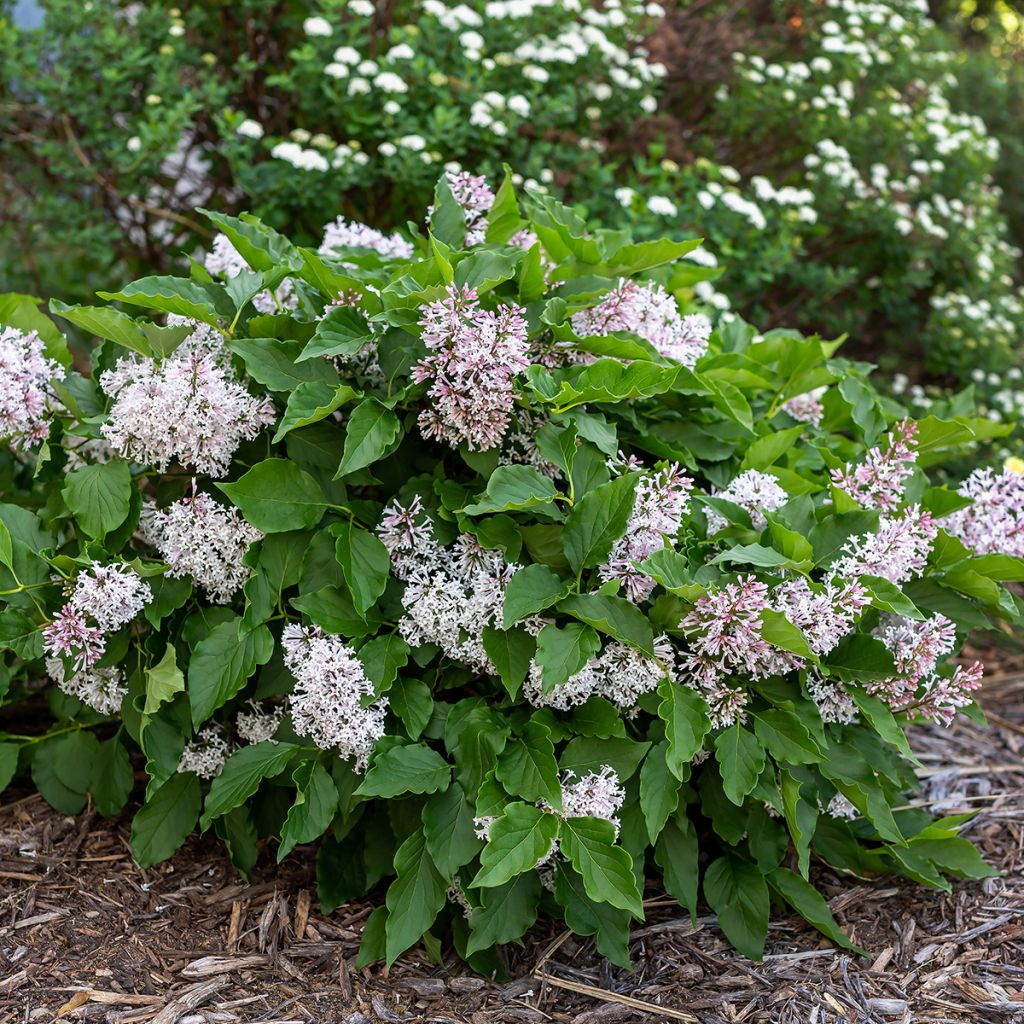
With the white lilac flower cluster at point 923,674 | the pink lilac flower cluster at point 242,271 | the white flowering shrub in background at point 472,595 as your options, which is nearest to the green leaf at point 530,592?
the white flowering shrub in background at point 472,595

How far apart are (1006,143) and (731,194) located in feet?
12.5

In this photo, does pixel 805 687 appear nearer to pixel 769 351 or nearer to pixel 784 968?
pixel 784 968

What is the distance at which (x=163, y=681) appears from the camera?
197 centimetres

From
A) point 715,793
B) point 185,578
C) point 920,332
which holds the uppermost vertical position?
point 185,578

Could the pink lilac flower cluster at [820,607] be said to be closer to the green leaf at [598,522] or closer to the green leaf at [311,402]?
the green leaf at [598,522]

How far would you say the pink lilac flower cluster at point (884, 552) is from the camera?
1.99 m

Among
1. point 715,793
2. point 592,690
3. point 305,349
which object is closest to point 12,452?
point 305,349

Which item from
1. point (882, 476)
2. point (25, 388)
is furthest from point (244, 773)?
point (882, 476)

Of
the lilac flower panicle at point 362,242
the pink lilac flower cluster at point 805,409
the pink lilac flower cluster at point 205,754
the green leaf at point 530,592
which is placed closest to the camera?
the green leaf at point 530,592

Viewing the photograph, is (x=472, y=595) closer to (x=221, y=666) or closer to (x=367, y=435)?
(x=367, y=435)

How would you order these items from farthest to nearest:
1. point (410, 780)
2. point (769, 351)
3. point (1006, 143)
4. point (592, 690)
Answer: point (1006, 143) < point (769, 351) < point (592, 690) < point (410, 780)

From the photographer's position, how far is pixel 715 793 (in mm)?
2062

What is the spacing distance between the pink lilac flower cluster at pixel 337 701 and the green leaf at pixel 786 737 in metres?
0.68

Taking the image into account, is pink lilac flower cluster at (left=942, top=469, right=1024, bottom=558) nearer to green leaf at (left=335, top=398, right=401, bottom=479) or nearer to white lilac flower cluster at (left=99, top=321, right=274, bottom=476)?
green leaf at (left=335, top=398, right=401, bottom=479)
